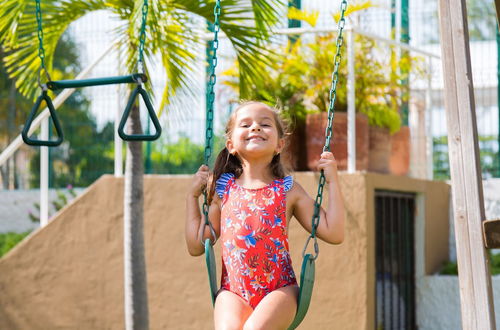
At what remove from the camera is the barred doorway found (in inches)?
287

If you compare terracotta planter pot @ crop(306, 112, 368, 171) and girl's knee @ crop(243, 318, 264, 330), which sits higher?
terracotta planter pot @ crop(306, 112, 368, 171)

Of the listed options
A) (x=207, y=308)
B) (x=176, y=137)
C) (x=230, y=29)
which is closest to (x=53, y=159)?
(x=176, y=137)

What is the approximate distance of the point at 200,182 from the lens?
12.7 feet

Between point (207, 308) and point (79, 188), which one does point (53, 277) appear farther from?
point (79, 188)

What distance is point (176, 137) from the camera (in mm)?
8172

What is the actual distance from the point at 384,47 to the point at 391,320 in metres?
2.56

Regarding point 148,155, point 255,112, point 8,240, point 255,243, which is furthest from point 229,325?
point 8,240

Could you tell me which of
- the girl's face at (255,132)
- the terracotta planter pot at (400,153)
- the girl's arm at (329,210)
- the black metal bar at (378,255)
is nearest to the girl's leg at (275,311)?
the girl's arm at (329,210)

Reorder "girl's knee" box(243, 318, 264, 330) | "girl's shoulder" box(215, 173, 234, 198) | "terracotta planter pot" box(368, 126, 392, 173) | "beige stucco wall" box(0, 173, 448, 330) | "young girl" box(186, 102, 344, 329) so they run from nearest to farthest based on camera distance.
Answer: "girl's knee" box(243, 318, 264, 330), "young girl" box(186, 102, 344, 329), "girl's shoulder" box(215, 173, 234, 198), "beige stucco wall" box(0, 173, 448, 330), "terracotta planter pot" box(368, 126, 392, 173)

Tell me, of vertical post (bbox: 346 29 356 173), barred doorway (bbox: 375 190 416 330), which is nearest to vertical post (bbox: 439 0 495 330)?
vertical post (bbox: 346 29 356 173)

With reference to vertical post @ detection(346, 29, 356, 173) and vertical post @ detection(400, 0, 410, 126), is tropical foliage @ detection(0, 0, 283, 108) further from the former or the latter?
vertical post @ detection(400, 0, 410, 126)

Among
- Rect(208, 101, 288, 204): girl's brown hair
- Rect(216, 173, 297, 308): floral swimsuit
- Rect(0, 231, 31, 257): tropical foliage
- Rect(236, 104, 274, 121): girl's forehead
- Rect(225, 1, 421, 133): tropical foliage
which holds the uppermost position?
Rect(225, 1, 421, 133): tropical foliage

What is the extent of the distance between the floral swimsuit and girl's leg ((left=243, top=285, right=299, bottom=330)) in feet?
0.22

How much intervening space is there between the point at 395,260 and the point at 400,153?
109cm
